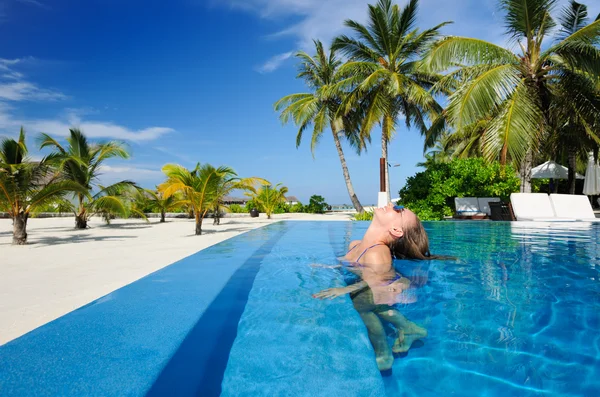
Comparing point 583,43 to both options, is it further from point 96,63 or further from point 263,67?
point 96,63

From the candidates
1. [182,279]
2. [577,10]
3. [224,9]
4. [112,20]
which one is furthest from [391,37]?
[182,279]

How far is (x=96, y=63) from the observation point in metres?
16.9

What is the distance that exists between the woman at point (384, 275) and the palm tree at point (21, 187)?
26.4 feet

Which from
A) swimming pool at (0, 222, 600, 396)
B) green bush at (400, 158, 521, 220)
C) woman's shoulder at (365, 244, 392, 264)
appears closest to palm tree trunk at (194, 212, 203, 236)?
swimming pool at (0, 222, 600, 396)

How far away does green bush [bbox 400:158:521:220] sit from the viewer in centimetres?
1488

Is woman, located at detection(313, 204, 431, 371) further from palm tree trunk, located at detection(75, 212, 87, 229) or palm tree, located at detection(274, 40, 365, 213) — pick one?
palm tree, located at detection(274, 40, 365, 213)

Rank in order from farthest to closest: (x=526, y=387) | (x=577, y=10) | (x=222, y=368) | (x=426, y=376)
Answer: (x=577, y=10) < (x=222, y=368) < (x=426, y=376) < (x=526, y=387)

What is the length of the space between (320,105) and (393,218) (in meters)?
17.2

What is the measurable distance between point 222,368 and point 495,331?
180 centimetres

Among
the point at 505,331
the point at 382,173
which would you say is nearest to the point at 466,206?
the point at 382,173

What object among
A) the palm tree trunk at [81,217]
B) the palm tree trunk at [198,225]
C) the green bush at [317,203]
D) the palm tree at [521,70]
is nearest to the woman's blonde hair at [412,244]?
the palm tree at [521,70]

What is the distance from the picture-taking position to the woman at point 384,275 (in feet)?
6.99

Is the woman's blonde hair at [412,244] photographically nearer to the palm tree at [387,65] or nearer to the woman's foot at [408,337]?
the woman's foot at [408,337]

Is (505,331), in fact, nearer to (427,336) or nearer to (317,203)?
(427,336)
